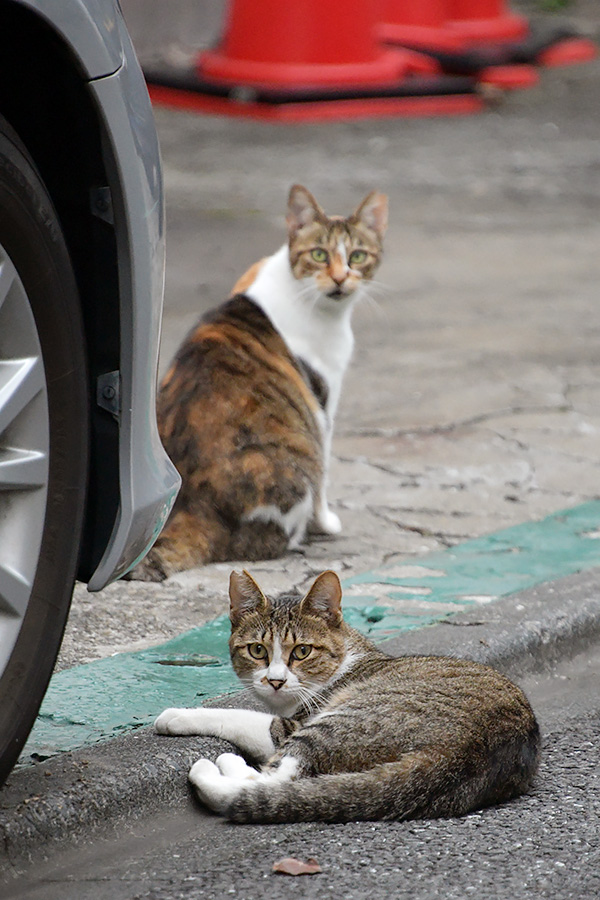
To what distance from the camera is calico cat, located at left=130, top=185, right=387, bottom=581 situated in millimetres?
4570

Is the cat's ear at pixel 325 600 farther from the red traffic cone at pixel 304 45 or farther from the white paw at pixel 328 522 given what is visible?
the red traffic cone at pixel 304 45

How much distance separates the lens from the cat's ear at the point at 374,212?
525 centimetres

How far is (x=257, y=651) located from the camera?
3.49 m

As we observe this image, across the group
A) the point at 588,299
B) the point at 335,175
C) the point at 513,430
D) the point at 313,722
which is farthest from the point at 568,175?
the point at 313,722

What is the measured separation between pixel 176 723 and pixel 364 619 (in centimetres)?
102

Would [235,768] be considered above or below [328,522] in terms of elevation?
below

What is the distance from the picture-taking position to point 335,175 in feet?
34.8

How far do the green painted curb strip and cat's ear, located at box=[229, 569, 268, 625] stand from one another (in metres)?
0.28

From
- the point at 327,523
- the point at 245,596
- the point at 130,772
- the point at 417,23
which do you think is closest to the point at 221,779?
the point at 130,772

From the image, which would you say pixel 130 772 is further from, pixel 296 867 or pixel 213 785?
pixel 296 867

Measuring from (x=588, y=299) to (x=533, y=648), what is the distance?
449 cm

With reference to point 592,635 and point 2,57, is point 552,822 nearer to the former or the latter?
point 592,635

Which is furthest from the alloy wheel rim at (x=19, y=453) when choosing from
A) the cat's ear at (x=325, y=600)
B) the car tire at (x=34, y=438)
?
the cat's ear at (x=325, y=600)

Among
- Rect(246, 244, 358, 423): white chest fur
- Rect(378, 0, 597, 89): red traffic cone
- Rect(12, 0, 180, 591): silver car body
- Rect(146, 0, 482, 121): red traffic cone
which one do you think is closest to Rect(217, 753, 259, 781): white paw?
Rect(12, 0, 180, 591): silver car body
